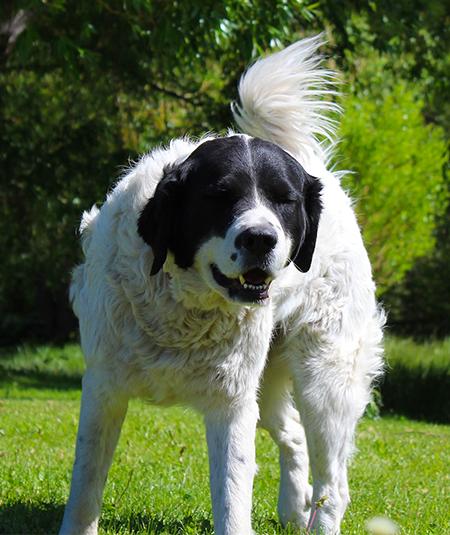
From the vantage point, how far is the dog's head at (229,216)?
99.8 inches

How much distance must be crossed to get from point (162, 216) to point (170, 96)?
7286 mm

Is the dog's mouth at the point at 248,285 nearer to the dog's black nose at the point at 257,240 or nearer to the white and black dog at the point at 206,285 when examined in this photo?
the white and black dog at the point at 206,285

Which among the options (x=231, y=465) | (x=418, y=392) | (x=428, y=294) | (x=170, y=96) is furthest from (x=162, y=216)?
(x=428, y=294)

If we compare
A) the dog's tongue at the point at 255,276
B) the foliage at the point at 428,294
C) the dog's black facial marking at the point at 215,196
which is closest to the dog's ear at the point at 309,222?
the dog's black facial marking at the point at 215,196

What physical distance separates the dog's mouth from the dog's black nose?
0.11 metres

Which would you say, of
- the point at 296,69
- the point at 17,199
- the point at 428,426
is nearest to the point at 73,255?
the point at 17,199

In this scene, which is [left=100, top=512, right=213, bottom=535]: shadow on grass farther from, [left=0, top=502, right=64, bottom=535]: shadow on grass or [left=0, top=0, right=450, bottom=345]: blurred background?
[left=0, top=0, right=450, bottom=345]: blurred background

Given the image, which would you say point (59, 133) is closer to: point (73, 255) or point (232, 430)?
point (73, 255)

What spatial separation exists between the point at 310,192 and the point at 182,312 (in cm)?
81

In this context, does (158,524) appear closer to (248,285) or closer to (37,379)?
(248,285)

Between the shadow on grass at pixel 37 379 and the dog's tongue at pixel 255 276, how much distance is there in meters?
8.06

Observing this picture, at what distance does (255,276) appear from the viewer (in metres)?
2.64

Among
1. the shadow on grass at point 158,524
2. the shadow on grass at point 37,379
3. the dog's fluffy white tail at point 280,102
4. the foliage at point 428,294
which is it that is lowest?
the foliage at point 428,294

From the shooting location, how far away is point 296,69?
3.52 meters
